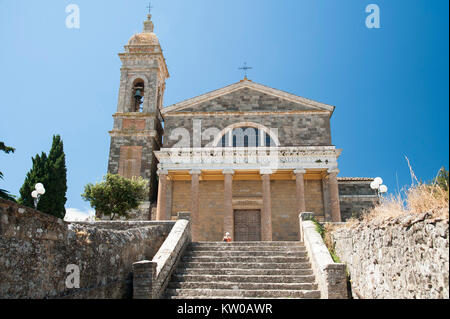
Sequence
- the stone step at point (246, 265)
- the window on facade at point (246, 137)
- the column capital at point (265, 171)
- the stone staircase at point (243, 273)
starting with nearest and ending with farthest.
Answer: the stone staircase at point (243, 273) → the stone step at point (246, 265) → the column capital at point (265, 171) → the window on facade at point (246, 137)

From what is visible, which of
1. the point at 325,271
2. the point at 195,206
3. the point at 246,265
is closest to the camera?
the point at 325,271

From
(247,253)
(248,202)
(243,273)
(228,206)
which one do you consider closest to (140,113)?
(248,202)

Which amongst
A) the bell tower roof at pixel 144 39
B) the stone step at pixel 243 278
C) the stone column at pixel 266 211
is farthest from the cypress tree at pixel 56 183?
the stone step at pixel 243 278

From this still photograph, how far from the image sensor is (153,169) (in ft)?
71.3

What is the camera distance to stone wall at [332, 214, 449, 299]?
3.73m

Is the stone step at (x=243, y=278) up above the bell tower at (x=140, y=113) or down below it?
below

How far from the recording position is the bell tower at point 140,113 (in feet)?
70.8

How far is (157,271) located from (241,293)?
1802 mm

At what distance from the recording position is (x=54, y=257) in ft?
15.6

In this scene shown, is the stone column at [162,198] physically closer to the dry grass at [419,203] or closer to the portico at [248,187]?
the portico at [248,187]

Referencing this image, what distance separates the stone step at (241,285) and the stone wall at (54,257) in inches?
45.7

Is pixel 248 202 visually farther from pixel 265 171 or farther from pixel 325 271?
pixel 325 271
